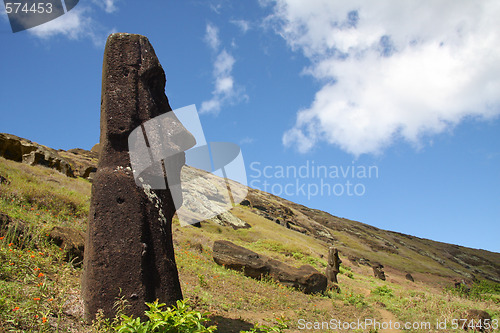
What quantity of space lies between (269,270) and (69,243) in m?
9.08

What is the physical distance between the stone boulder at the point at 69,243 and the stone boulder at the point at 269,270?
7972mm

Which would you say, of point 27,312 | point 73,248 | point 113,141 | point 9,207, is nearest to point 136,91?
point 113,141

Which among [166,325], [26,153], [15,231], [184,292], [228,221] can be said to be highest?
[26,153]

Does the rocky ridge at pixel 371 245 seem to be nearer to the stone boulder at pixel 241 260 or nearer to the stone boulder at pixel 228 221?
the stone boulder at pixel 228 221

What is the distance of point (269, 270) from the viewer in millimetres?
15031

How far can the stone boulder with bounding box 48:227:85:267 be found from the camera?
26.7 ft

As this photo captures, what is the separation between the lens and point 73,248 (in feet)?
27.0

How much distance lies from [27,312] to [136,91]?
3.93 metres

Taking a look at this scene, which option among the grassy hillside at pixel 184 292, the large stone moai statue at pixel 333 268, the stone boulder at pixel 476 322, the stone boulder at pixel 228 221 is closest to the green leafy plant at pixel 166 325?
the grassy hillside at pixel 184 292

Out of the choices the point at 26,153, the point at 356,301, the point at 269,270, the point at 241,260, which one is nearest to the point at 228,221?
the point at 26,153

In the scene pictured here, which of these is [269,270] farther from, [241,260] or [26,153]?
[26,153]

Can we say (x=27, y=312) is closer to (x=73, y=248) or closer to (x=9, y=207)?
(x=73, y=248)

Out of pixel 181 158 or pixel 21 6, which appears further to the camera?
pixel 21 6

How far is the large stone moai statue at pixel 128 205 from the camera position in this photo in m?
5.26
